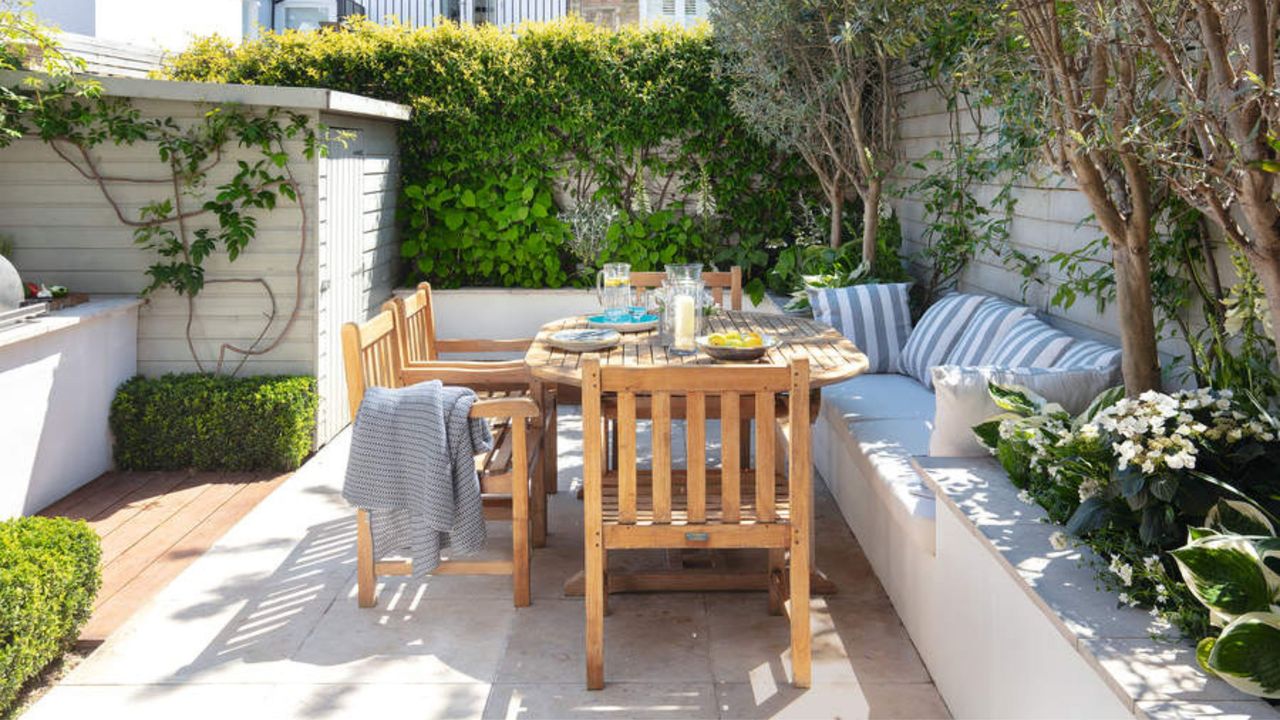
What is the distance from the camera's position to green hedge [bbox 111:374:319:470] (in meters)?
5.34

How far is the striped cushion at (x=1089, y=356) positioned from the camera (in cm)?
364

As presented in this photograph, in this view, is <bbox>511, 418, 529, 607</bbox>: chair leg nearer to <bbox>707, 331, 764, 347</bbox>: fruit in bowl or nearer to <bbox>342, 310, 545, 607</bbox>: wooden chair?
<bbox>342, 310, 545, 607</bbox>: wooden chair

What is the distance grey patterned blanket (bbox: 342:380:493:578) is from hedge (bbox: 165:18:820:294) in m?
4.20

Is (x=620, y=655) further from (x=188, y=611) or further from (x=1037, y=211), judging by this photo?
(x=1037, y=211)

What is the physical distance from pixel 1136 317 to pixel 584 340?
1.81 m

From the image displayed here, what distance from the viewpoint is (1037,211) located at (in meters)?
4.85

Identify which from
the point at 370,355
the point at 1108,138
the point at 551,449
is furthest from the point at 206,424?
the point at 1108,138

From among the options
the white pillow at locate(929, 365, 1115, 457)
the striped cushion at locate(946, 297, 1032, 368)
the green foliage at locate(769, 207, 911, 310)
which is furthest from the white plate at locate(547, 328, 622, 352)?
the green foliage at locate(769, 207, 911, 310)

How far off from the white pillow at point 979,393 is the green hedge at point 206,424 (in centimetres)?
316

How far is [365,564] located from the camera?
12.3 ft

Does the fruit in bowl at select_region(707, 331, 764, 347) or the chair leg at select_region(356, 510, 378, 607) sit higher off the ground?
the fruit in bowl at select_region(707, 331, 764, 347)

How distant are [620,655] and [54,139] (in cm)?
374

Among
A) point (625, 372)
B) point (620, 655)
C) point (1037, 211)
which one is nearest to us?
point (625, 372)

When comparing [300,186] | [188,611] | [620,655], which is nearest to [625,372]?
[620,655]
